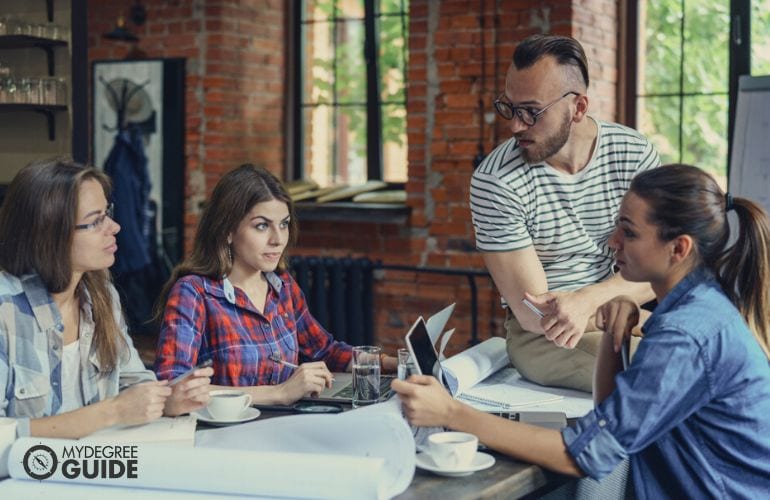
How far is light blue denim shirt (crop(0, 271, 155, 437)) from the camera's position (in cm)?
209

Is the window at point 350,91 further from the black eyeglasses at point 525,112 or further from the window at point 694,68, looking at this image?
the black eyeglasses at point 525,112

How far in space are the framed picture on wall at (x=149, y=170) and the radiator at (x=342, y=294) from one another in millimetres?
899

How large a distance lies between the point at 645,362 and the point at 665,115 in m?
3.00

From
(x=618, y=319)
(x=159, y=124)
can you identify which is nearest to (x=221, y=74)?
(x=159, y=124)

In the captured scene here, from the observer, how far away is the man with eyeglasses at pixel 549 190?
2.77 meters

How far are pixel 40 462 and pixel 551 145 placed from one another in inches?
62.5

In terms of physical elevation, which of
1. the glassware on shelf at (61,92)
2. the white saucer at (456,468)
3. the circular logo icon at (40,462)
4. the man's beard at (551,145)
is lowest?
the white saucer at (456,468)

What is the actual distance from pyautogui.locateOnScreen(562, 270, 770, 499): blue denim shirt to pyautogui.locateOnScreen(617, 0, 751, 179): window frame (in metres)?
2.47

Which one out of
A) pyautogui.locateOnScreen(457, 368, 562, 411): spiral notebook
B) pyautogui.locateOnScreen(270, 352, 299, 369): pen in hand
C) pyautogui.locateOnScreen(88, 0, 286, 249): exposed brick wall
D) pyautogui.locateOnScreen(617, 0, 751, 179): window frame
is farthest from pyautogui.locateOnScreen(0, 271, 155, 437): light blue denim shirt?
pyautogui.locateOnScreen(88, 0, 286, 249): exposed brick wall

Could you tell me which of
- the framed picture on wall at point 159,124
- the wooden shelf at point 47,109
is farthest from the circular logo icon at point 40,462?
the framed picture on wall at point 159,124

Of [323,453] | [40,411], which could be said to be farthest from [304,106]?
[323,453]

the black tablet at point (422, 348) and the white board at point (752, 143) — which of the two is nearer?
the black tablet at point (422, 348)

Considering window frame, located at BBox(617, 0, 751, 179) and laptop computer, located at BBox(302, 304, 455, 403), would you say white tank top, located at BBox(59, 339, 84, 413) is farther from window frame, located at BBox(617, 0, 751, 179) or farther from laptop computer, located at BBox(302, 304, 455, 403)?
window frame, located at BBox(617, 0, 751, 179)

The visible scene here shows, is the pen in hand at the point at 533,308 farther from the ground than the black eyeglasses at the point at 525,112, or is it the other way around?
the black eyeglasses at the point at 525,112
